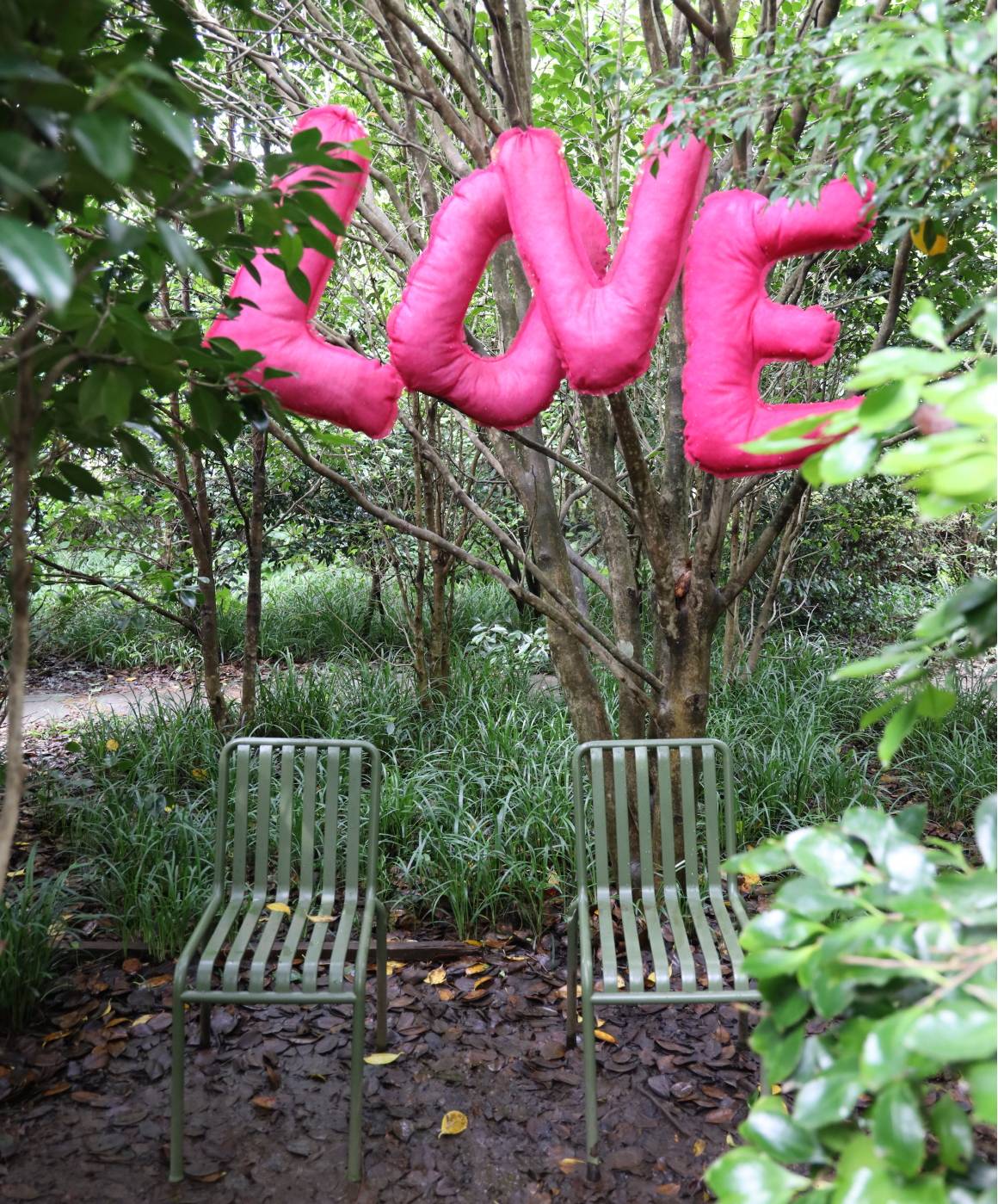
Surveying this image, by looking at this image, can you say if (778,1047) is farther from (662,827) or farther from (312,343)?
(312,343)

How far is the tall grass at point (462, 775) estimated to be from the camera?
3021 millimetres

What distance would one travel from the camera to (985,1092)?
1.92 ft

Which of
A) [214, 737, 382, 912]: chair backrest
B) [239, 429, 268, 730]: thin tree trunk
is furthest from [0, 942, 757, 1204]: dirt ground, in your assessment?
[239, 429, 268, 730]: thin tree trunk

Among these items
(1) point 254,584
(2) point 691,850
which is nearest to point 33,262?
(2) point 691,850

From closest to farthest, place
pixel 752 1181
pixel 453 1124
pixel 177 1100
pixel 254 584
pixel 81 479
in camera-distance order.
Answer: pixel 752 1181 < pixel 81 479 < pixel 177 1100 < pixel 453 1124 < pixel 254 584

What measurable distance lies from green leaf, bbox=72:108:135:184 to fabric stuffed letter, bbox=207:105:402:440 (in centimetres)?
135

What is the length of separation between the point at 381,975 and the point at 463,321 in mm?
1903

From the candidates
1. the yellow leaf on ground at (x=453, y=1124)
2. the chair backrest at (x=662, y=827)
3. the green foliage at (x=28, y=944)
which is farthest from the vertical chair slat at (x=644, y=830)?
the green foliage at (x=28, y=944)

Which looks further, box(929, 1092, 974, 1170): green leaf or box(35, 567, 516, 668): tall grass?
box(35, 567, 516, 668): tall grass

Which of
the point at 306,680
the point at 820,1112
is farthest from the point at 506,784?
the point at 820,1112

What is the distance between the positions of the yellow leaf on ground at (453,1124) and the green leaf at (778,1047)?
1703mm

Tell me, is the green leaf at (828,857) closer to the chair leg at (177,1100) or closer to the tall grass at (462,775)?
the chair leg at (177,1100)

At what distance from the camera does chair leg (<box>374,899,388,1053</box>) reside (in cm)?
237

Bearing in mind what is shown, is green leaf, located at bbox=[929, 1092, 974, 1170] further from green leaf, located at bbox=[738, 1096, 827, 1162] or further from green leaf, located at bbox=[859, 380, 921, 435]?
green leaf, located at bbox=[859, 380, 921, 435]
